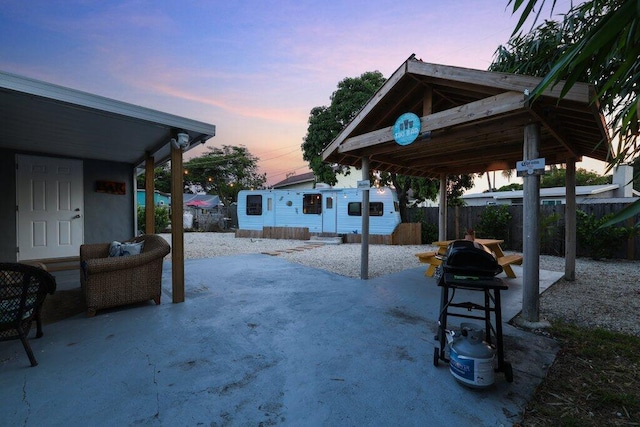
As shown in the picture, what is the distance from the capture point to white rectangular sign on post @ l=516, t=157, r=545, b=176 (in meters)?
3.07

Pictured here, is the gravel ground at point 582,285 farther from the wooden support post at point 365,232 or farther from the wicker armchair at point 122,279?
the wicker armchair at point 122,279

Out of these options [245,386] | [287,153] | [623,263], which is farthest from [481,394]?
[287,153]

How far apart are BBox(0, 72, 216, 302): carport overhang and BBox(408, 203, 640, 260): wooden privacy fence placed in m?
8.64

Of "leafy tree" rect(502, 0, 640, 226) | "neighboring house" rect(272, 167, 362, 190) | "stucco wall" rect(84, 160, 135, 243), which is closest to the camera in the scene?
"leafy tree" rect(502, 0, 640, 226)

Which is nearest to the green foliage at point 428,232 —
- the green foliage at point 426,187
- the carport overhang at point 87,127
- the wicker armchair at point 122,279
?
the green foliage at point 426,187

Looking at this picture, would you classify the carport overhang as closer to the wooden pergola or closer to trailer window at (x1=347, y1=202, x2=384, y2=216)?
the wooden pergola

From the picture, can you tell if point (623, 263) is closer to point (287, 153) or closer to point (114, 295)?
point (114, 295)

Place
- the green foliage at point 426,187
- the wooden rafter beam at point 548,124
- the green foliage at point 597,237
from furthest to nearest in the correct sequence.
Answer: the green foliage at point 426,187
the green foliage at point 597,237
the wooden rafter beam at point 548,124

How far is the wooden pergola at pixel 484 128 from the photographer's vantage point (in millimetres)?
3105

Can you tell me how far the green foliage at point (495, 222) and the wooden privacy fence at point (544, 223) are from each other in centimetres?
7

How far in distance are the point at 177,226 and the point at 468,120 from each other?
4.18m

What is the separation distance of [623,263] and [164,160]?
1156cm

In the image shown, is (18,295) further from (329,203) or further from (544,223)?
(329,203)

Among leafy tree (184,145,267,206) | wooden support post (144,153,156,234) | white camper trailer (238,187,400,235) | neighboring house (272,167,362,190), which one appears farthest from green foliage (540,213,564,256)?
leafy tree (184,145,267,206)
